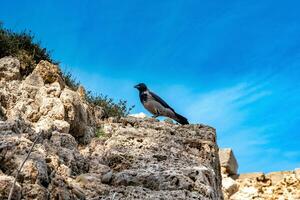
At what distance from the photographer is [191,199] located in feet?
16.5

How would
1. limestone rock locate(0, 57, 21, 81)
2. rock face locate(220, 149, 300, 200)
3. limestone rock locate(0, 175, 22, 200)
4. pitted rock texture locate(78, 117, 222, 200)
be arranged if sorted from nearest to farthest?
limestone rock locate(0, 175, 22, 200), pitted rock texture locate(78, 117, 222, 200), limestone rock locate(0, 57, 21, 81), rock face locate(220, 149, 300, 200)

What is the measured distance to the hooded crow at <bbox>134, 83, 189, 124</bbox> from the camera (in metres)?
11.1

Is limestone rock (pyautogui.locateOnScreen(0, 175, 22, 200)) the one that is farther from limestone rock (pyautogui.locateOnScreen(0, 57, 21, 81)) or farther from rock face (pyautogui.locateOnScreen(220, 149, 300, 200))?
rock face (pyautogui.locateOnScreen(220, 149, 300, 200))

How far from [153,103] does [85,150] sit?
5.38 metres

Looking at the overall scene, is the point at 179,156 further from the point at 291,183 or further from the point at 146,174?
the point at 291,183

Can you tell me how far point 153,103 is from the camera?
38.6ft

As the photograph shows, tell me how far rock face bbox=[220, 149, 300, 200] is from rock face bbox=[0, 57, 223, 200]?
1301 centimetres

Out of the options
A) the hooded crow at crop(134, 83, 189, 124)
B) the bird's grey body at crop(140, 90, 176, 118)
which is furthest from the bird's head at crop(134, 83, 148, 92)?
the bird's grey body at crop(140, 90, 176, 118)

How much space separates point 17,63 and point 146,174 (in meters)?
4.11

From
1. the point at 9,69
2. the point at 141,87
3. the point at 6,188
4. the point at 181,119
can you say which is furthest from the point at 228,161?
the point at 6,188

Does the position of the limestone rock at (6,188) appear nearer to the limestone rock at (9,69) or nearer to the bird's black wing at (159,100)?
the limestone rock at (9,69)

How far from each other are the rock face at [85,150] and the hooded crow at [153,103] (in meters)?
2.33

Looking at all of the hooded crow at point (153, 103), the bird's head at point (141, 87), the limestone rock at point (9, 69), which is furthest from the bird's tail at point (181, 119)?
the limestone rock at point (9, 69)

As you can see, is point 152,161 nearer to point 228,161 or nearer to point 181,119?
point 181,119
